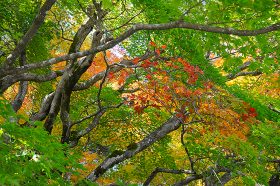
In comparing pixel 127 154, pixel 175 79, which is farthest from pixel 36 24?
pixel 127 154

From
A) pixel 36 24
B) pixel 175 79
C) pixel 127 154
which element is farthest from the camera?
pixel 127 154

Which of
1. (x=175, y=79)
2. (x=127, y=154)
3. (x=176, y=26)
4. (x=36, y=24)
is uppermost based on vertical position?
(x=36, y=24)

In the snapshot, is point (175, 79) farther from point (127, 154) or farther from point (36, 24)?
point (36, 24)

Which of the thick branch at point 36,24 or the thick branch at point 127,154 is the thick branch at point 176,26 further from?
the thick branch at point 127,154

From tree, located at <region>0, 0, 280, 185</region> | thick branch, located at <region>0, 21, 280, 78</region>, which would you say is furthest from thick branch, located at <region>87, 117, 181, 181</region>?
thick branch, located at <region>0, 21, 280, 78</region>

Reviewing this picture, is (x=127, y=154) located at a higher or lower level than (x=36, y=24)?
lower

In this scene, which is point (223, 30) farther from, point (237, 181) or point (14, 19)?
point (237, 181)

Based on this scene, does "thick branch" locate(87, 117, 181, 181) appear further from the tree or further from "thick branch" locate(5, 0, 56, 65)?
"thick branch" locate(5, 0, 56, 65)

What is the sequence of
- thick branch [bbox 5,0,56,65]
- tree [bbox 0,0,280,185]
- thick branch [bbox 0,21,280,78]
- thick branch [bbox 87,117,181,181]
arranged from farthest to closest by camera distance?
thick branch [bbox 87,117,181,181]
tree [bbox 0,0,280,185]
thick branch [bbox 5,0,56,65]
thick branch [bbox 0,21,280,78]

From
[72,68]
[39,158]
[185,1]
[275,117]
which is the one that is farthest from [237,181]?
[39,158]

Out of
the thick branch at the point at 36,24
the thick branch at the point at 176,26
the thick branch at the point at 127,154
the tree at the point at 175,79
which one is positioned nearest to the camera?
the thick branch at the point at 176,26

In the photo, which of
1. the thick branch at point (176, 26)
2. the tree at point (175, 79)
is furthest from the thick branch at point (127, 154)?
the thick branch at point (176, 26)

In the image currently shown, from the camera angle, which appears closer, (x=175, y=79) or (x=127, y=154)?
(x=175, y=79)

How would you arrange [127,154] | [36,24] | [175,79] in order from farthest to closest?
[127,154]
[175,79]
[36,24]
